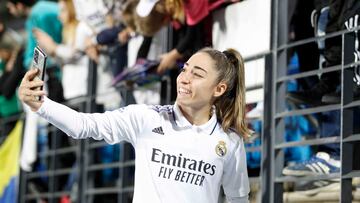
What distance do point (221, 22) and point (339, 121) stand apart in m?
1.53

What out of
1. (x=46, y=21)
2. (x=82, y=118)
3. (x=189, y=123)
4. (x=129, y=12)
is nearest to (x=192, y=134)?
(x=189, y=123)

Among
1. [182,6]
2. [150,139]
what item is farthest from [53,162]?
[150,139]

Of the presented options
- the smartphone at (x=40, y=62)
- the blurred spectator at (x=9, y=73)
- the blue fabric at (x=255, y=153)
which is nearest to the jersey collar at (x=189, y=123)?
the smartphone at (x=40, y=62)

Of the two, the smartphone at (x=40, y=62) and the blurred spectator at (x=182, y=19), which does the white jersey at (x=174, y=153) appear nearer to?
the smartphone at (x=40, y=62)

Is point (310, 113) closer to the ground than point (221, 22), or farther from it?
→ closer to the ground

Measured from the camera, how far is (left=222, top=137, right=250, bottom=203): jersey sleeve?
5.34 meters

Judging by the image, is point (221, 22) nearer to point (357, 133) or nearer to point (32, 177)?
point (357, 133)

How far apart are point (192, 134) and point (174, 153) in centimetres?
15

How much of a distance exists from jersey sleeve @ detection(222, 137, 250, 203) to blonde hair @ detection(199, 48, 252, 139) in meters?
0.10

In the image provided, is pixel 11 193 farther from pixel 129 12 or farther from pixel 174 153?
pixel 174 153

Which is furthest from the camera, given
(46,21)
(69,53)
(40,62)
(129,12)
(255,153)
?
(46,21)

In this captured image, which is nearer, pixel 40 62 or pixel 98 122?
pixel 40 62

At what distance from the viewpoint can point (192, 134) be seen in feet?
17.4

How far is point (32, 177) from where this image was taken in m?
10.9
